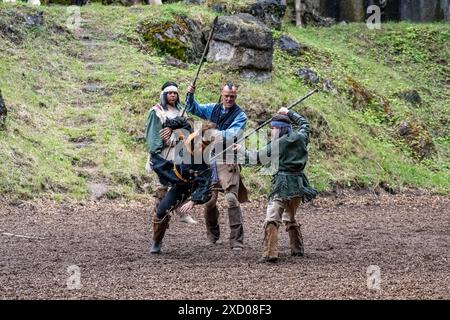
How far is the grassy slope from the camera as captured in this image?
16.0 m

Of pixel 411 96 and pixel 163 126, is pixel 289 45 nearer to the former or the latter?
pixel 411 96

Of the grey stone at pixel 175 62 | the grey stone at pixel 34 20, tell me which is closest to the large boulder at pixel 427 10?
the grey stone at pixel 175 62

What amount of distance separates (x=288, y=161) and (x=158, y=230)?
1.72 metres

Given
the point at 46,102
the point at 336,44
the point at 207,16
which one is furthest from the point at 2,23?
the point at 336,44

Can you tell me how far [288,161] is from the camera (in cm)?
1077

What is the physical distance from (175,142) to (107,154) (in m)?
5.79

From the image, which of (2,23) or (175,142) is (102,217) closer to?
(175,142)

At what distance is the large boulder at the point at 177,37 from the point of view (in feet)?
69.3

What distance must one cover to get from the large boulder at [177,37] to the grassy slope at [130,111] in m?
0.29

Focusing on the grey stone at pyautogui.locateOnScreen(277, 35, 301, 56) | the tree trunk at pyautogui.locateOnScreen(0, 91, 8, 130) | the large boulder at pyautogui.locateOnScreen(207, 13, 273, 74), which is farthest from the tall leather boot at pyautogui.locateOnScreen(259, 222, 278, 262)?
the grey stone at pyautogui.locateOnScreen(277, 35, 301, 56)

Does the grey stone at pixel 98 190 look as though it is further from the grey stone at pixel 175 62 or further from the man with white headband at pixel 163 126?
the grey stone at pixel 175 62

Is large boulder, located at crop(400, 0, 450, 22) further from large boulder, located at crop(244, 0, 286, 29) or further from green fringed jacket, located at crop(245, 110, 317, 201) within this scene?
green fringed jacket, located at crop(245, 110, 317, 201)

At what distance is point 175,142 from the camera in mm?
11109

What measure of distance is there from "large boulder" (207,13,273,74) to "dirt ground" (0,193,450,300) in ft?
14.9
